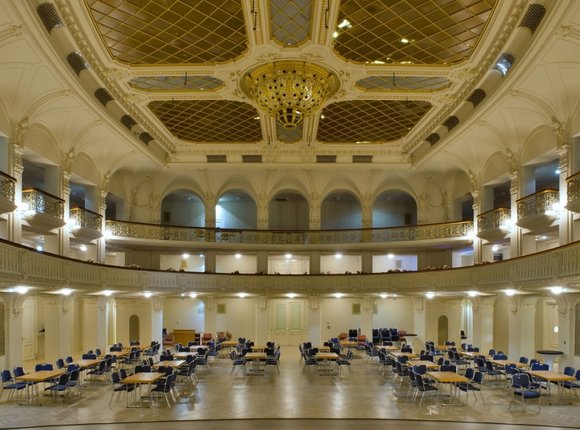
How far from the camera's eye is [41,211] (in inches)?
733

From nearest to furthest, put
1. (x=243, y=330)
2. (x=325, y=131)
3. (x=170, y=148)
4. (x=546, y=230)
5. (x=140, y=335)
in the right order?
(x=546, y=230) → (x=325, y=131) → (x=170, y=148) → (x=140, y=335) → (x=243, y=330)

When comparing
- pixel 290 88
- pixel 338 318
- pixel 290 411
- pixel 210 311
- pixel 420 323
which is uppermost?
pixel 290 88

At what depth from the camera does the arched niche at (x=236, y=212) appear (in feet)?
106

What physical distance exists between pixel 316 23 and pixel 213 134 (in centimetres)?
1148

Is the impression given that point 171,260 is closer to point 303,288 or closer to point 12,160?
point 303,288

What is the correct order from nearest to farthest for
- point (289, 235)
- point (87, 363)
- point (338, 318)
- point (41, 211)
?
point (87, 363), point (41, 211), point (289, 235), point (338, 318)

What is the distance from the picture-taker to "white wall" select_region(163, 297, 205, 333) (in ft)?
104

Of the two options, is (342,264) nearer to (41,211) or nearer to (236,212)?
(236,212)

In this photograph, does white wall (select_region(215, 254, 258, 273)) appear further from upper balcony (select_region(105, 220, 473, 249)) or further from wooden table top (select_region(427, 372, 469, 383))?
wooden table top (select_region(427, 372, 469, 383))

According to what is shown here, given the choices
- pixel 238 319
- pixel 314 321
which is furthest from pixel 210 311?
pixel 314 321

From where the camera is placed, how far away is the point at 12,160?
1691 cm

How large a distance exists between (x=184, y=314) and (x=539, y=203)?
20318 millimetres

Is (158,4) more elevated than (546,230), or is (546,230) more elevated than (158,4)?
(158,4)

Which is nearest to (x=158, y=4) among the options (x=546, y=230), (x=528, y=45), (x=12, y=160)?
(x=12, y=160)
